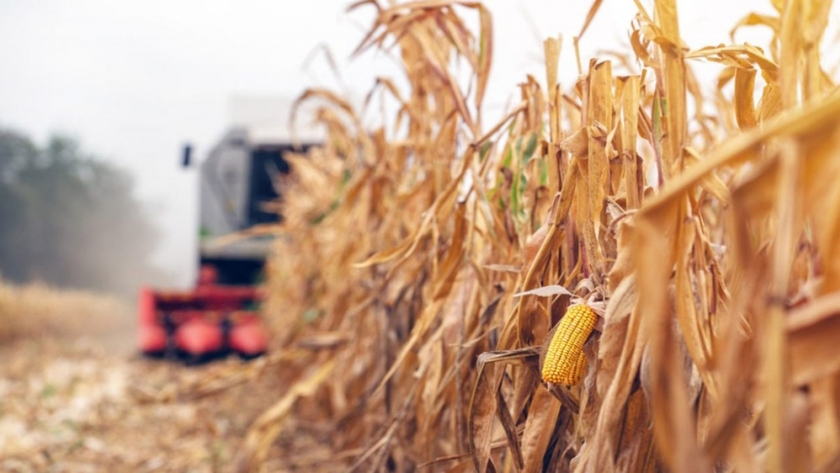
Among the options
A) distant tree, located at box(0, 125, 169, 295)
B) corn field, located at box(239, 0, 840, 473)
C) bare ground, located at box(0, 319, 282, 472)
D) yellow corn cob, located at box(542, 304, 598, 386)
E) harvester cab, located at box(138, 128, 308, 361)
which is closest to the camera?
corn field, located at box(239, 0, 840, 473)

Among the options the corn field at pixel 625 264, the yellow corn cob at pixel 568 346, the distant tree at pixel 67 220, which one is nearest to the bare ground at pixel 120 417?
the corn field at pixel 625 264

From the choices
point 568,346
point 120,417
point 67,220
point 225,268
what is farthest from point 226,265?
point 67,220

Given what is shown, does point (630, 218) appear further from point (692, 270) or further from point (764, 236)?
point (764, 236)

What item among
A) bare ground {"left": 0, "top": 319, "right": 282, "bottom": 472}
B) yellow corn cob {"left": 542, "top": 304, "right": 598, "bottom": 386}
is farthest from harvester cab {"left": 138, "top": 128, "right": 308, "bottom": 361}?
yellow corn cob {"left": 542, "top": 304, "right": 598, "bottom": 386}

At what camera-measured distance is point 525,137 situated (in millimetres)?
1220

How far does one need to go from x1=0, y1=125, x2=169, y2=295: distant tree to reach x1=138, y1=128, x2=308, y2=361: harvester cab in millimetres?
18230

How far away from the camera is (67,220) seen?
2598 cm

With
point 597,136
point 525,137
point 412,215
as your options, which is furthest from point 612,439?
point 412,215

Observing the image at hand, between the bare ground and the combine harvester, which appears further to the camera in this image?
the combine harvester

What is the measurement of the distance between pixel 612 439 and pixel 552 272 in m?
0.32

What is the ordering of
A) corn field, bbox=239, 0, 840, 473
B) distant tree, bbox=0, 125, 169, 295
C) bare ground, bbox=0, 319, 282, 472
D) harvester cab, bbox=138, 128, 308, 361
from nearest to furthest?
corn field, bbox=239, 0, 840, 473 < bare ground, bbox=0, 319, 282, 472 < harvester cab, bbox=138, 128, 308, 361 < distant tree, bbox=0, 125, 169, 295

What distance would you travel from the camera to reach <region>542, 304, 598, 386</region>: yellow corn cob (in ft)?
2.60

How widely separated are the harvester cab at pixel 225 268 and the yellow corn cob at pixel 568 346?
437 centimetres

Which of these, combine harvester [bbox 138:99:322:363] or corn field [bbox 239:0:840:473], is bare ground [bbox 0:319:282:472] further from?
corn field [bbox 239:0:840:473]
